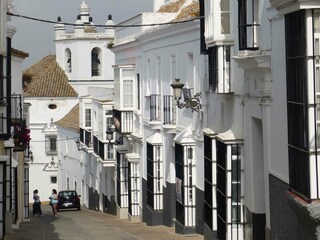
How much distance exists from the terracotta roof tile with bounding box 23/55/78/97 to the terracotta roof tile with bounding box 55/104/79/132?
365cm

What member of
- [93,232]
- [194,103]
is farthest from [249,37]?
[93,232]

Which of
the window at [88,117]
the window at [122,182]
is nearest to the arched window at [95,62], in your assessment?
the window at [88,117]

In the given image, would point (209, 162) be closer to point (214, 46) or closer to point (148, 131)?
point (214, 46)

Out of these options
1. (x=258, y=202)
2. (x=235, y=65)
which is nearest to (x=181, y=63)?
(x=235, y=65)

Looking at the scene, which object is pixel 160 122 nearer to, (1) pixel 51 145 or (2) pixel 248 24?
(2) pixel 248 24

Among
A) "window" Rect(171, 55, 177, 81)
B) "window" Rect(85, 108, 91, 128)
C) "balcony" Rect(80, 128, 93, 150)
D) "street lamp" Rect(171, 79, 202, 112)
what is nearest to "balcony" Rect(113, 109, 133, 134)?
"window" Rect(171, 55, 177, 81)

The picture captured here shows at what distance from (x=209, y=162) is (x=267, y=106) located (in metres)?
4.06

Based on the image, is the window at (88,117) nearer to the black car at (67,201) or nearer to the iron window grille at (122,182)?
the black car at (67,201)

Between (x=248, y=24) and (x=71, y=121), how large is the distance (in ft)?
136

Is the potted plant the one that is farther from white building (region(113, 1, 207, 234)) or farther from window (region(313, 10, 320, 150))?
window (region(313, 10, 320, 150))

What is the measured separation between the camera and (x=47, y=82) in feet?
206

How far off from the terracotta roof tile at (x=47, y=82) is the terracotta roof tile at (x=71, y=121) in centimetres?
365

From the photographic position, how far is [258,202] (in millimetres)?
14508

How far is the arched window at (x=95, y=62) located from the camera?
6481cm
